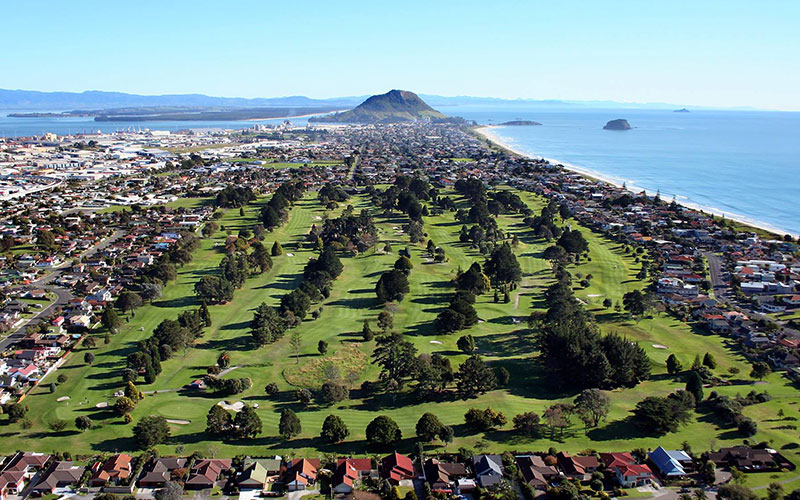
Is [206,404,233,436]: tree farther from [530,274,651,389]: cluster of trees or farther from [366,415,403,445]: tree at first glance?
[530,274,651,389]: cluster of trees

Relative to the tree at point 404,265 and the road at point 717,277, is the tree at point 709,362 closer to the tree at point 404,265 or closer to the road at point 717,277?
the road at point 717,277

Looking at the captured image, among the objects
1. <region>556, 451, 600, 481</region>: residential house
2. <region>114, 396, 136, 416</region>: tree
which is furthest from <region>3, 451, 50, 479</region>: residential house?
<region>556, 451, 600, 481</region>: residential house

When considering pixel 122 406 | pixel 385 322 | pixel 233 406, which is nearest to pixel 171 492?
pixel 233 406

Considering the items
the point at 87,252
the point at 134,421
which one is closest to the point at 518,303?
the point at 134,421

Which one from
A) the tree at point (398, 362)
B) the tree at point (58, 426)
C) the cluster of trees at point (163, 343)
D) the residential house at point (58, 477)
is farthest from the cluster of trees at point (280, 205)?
the residential house at point (58, 477)

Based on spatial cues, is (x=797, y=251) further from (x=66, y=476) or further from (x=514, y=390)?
(x=66, y=476)

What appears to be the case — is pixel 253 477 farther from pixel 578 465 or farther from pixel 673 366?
pixel 673 366
